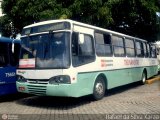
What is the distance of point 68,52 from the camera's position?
8.95m

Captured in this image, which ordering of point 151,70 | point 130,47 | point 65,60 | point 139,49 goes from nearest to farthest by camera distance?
point 65,60
point 130,47
point 139,49
point 151,70

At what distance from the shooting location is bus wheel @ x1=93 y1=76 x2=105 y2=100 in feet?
34.2

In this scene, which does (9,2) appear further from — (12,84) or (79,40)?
(79,40)

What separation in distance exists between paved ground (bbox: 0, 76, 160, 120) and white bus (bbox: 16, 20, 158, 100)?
520mm

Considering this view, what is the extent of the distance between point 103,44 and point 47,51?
279 cm

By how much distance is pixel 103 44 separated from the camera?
11.3 metres

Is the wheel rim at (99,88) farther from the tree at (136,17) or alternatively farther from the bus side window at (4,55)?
the tree at (136,17)

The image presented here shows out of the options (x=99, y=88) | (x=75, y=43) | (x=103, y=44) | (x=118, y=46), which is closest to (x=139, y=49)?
(x=118, y=46)

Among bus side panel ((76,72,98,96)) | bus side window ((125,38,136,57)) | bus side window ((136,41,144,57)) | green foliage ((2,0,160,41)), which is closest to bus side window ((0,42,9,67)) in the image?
bus side panel ((76,72,98,96))

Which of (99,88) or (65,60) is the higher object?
(65,60)

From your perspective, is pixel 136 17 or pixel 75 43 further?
pixel 136 17

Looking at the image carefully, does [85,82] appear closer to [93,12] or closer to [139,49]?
[93,12]

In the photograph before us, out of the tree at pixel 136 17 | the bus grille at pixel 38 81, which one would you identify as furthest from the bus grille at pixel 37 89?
the tree at pixel 136 17

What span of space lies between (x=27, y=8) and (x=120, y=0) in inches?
199
